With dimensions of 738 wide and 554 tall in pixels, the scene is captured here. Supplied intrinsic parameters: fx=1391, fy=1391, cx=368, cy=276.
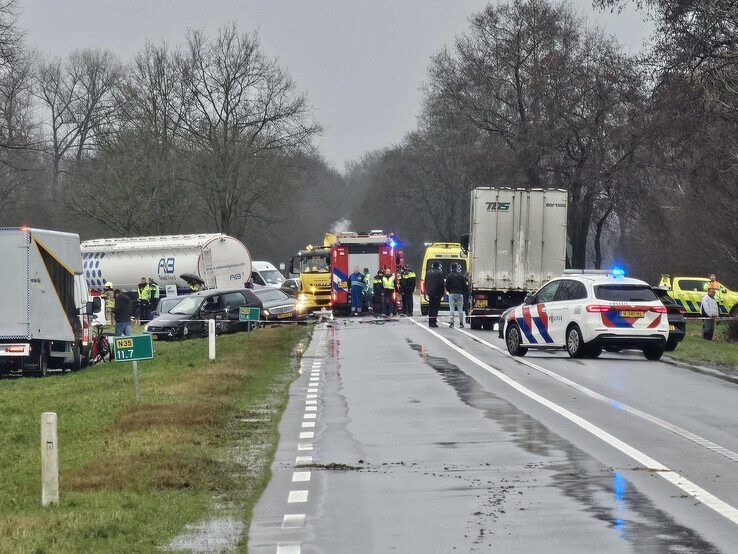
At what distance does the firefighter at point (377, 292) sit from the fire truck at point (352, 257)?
107 inches

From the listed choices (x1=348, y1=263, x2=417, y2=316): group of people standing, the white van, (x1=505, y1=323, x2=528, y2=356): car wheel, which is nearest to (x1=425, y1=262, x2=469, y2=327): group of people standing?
(x1=348, y1=263, x2=417, y2=316): group of people standing

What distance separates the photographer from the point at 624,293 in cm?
2595

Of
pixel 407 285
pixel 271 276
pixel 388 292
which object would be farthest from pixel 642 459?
pixel 271 276

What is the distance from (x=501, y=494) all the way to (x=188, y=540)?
109 inches

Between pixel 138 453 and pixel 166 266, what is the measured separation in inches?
1787

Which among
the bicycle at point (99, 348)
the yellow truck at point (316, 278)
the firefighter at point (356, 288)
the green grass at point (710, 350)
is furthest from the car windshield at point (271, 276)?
the bicycle at point (99, 348)

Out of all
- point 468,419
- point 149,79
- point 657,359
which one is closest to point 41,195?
point 149,79

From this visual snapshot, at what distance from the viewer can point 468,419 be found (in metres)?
16.2

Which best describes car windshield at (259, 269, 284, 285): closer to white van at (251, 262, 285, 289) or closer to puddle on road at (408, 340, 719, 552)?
white van at (251, 262, 285, 289)

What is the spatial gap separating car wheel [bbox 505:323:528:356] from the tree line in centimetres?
730

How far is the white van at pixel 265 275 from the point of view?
6569 centimetres

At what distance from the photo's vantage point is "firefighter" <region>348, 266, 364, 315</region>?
51.9 metres

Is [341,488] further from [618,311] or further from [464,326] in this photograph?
[464,326]

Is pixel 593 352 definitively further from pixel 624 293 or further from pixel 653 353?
pixel 624 293
